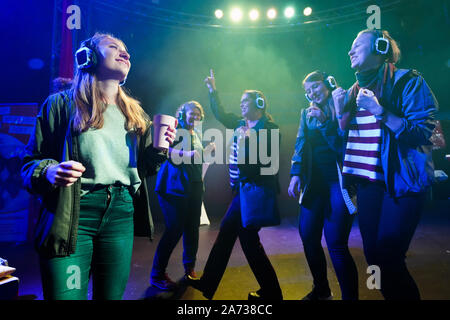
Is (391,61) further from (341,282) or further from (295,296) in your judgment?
(295,296)

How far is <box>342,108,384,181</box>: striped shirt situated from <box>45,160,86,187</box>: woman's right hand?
182 cm

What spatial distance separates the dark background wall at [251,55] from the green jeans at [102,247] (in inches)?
221

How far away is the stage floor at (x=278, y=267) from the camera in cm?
257

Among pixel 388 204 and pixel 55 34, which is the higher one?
pixel 55 34

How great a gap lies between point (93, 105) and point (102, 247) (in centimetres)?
74

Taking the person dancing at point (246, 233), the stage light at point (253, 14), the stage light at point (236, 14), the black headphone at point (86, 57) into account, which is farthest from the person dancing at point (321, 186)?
the stage light at point (253, 14)

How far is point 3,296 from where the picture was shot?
1.82m

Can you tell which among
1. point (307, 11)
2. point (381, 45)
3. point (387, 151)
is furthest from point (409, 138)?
point (307, 11)

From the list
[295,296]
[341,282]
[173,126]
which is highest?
[173,126]

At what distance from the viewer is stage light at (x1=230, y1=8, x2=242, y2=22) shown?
651cm

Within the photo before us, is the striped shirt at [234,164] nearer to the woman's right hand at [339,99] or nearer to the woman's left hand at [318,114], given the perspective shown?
the woman's left hand at [318,114]
